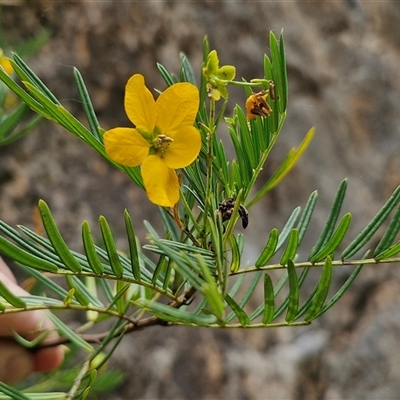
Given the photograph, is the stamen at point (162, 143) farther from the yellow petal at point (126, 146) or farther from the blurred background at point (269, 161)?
the blurred background at point (269, 161)

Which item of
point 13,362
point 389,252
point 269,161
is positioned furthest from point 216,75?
point 269,161

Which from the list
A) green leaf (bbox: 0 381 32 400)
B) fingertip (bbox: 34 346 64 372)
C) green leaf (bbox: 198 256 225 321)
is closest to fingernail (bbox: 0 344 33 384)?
fingertip (bbox: 34 346 64 372)

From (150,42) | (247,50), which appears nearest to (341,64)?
(247,50)

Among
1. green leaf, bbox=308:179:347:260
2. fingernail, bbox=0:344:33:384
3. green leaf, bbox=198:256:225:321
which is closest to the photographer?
green leaf, bbox=198:256:225:321

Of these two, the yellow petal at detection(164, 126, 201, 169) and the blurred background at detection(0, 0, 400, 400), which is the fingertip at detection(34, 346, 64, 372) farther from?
the blurred background at detection(0, 0, 400, 400)

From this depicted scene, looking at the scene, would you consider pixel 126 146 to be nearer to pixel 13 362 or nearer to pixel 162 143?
pixel 162 143

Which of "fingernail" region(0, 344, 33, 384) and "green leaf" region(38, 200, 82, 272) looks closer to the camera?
"green leaf" region(38, 200, 82, 272)

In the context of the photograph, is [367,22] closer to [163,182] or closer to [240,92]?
[240,92]

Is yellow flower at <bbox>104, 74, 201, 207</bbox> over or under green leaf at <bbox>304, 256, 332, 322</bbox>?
over
